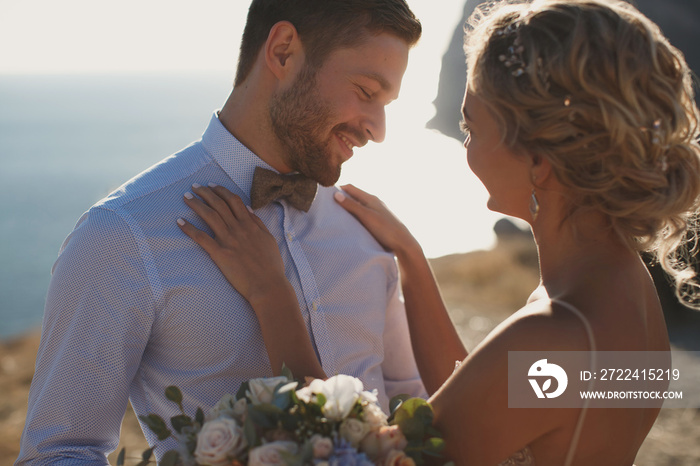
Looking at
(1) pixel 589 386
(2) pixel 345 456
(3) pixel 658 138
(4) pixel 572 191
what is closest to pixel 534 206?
(4) pixel 572 191

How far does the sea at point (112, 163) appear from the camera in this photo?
840 cm

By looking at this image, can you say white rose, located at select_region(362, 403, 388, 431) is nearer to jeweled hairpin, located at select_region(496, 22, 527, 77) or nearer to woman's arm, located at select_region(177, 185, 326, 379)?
woman's arm, located at select_region(177, 185, 326, 379)

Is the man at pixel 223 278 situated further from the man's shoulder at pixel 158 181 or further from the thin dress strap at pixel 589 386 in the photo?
the thin dress strap at pixel 589 386

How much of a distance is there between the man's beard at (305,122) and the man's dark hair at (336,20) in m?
0.10

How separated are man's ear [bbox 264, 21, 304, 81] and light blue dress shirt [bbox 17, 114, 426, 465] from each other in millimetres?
294

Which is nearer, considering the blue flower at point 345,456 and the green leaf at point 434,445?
the blue flower at point 345,456

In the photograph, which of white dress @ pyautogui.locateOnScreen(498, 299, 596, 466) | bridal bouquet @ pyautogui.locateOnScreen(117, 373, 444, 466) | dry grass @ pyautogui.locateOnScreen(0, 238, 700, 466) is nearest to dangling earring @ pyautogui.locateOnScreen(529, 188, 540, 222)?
white dress @ pyautogui.locateOnScreen(498, 299, 596, 466)

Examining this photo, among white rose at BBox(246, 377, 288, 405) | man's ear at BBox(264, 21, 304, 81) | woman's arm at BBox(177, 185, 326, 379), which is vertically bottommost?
white rose at BBox(246, 377, 288, 405)

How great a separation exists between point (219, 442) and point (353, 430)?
0.29m

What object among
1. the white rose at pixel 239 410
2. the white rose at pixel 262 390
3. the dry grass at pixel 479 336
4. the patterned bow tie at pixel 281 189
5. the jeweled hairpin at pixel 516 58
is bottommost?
the dry grass at pixel 479 336

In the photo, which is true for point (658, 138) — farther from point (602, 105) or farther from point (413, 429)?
point (413, 429)

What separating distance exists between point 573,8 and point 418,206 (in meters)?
7.49

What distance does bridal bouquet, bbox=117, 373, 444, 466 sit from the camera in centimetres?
137

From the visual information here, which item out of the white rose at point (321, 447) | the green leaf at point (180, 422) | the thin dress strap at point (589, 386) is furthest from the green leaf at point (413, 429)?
the green leaf at point (180, 422)
